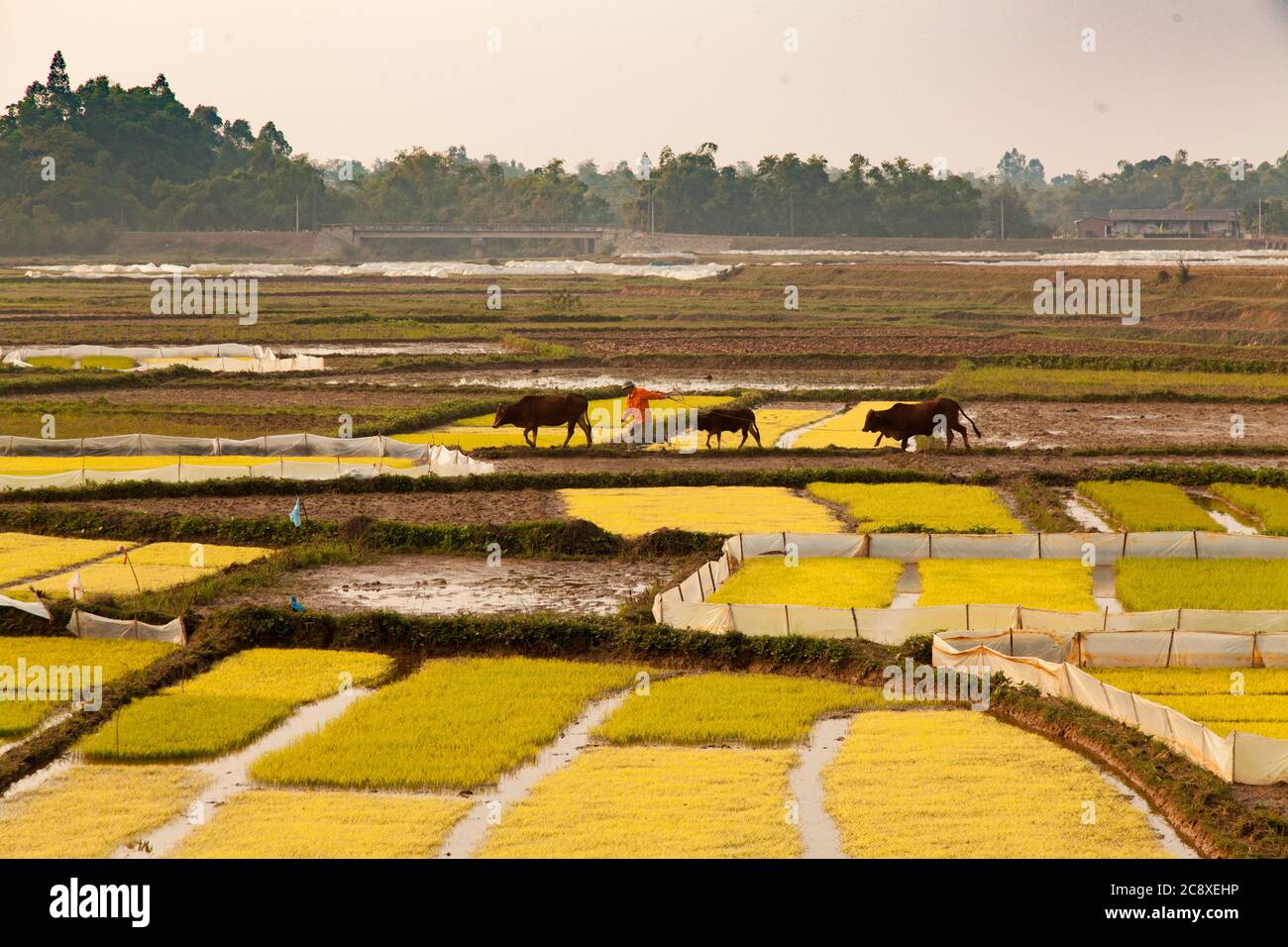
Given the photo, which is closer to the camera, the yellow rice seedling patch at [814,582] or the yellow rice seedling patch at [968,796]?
the yellow rice seedling patch at [968,796]

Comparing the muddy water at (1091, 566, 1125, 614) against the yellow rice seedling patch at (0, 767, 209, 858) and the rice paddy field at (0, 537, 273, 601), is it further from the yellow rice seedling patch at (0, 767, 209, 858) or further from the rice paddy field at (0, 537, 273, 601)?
the rice paddy field at (0, 537, 273, 601)

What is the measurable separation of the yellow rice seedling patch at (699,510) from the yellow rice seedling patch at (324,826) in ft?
37.5

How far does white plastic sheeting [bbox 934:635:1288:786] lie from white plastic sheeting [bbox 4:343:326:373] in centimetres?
3505

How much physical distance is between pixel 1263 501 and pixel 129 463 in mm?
20287

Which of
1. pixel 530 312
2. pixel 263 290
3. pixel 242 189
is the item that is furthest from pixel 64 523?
pixel 242 189

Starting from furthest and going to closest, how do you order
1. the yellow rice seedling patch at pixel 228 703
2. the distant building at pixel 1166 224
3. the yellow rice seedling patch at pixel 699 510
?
the distant building at pixel 1166 224
the yellow rice seedling patch at pixel 699 510
the yellow rice seedling patch at pixel 228 703

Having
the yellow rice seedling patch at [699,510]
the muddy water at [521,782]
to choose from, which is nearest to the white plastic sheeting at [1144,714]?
the muddy water at [521,782]

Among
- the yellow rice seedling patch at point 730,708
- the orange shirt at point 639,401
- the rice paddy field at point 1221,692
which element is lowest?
the yellow rice seedling patch at point 730,708

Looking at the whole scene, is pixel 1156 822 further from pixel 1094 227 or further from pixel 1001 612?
pixel 1094 227

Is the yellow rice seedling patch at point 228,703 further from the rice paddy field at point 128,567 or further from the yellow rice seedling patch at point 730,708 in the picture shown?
the yellow rice seedling patch at point 730,708

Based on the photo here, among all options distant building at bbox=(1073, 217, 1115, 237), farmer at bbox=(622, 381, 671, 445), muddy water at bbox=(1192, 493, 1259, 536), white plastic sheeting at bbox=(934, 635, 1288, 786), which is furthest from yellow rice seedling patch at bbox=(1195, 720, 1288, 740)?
distant building at bbox=(1073, 217, 1115, 237)

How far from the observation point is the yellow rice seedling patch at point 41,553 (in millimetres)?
21656

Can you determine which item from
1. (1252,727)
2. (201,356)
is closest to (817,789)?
(1252,727)
